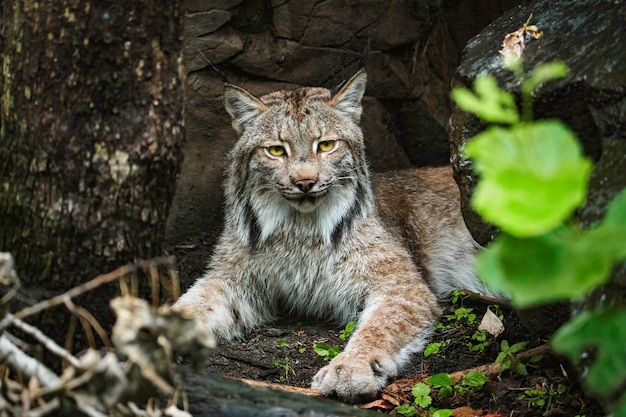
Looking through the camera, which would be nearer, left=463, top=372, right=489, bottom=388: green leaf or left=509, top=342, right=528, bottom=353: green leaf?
left=463, top=372, right=489, bottom=388: green leaf

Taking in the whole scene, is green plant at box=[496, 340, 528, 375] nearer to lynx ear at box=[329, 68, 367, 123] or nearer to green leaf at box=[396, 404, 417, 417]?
green leaf at box=[396, 404, 417, 417]

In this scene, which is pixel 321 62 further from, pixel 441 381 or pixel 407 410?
pixel 407 410

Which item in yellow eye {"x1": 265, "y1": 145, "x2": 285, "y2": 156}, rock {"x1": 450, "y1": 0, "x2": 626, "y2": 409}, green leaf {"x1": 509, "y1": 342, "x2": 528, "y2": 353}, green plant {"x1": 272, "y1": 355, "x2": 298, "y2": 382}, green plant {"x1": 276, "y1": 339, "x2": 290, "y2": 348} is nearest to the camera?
rock {"x1": 450, "y1": 0, "x2": 626, "y2": 409}

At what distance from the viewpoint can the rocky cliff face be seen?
5793mm

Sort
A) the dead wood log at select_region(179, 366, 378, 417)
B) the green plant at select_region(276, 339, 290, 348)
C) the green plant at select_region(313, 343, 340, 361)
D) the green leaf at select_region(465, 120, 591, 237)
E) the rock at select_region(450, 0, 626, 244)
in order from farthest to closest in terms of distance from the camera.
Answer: the green plant at select_region(276, 339, 290, 348), the green plant at select_region(313, 343, 340, 361), the rock at select_region(450, 0, 626, 244), the dead wood log at select_region(179, 366, 378, 417), the green leaf at select_region(465, 120, 591, 237)

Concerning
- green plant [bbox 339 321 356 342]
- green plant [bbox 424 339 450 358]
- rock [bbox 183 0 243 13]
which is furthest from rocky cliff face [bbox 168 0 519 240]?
green plant [bbox 424 339 450 358]

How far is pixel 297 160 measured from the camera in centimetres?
503

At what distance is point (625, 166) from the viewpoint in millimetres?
2908

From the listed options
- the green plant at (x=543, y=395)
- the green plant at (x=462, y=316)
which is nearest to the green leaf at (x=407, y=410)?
the green plant at (x=543, y=395)

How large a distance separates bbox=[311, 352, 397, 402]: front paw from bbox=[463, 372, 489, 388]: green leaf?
1.39ft

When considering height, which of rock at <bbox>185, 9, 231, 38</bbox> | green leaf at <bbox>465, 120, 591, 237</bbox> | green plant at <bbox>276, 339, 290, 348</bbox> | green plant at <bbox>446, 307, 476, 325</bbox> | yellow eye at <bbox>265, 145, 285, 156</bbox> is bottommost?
green plant at <bbox>276, 339, 290, 348</bbox>

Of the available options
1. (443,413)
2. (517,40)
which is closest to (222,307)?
(443,413)

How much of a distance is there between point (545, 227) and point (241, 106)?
4135mm

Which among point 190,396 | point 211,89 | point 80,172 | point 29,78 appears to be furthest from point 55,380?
point 211,89
